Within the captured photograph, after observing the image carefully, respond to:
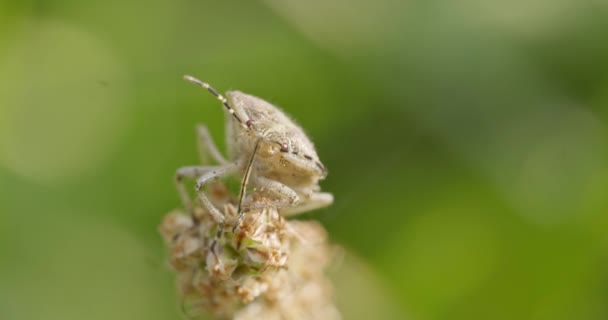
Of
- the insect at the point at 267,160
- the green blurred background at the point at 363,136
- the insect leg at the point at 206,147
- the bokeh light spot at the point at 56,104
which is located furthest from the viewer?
the bokeh light spot at the point at 56,104

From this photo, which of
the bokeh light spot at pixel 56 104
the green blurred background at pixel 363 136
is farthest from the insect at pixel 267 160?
the bokeh light spot at pixel 56 104

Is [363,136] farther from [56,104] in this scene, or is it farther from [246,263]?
[246,263]

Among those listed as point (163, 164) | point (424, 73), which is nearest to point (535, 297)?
point (424, 73)

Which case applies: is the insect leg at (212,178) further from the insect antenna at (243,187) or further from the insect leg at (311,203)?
the insect leg at (311,203)

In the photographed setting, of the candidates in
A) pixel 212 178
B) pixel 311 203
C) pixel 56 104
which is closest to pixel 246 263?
pixel 212 178

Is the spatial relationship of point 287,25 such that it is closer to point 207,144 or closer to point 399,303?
point 207,144
